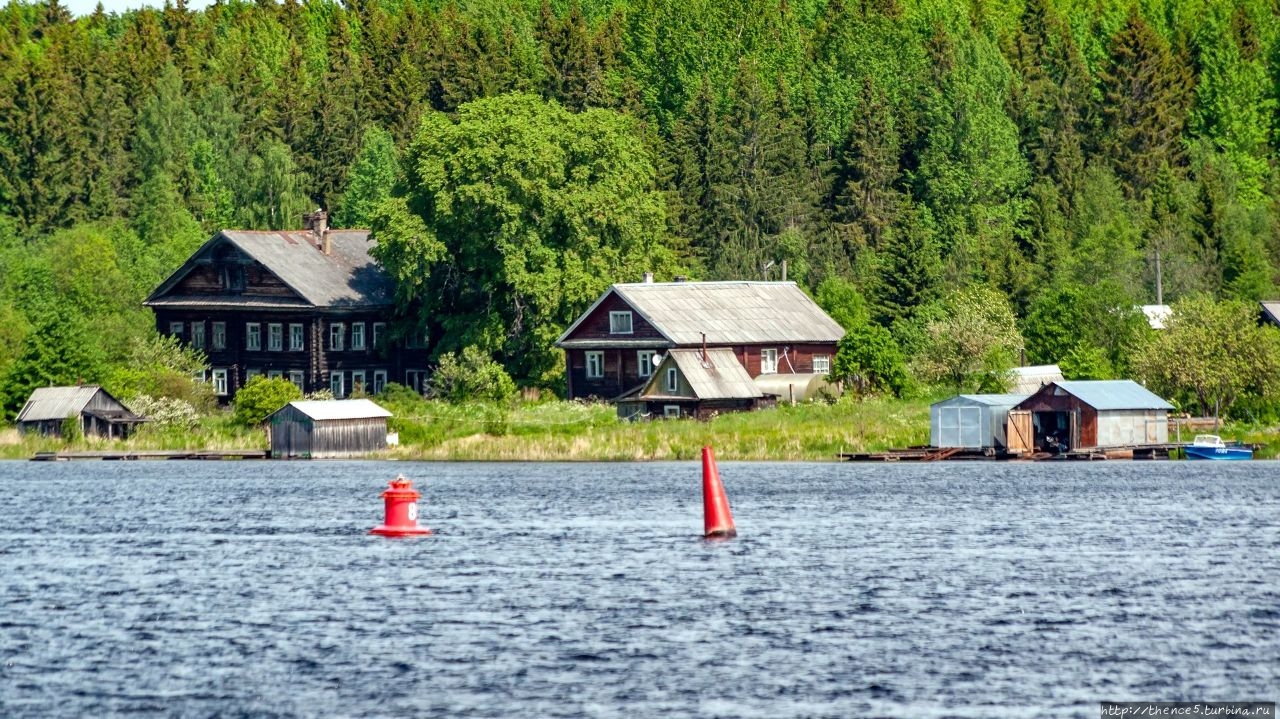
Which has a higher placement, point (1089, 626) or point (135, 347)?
point (135, 347)

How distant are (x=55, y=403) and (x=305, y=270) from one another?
54.6 ft

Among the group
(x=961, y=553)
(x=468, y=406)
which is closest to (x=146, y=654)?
(x=961, y=553)

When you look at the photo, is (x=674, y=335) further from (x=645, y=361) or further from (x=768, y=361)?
(x=768, y=361)

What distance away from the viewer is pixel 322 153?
429 feet

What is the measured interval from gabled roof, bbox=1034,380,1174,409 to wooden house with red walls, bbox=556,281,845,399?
17674mm

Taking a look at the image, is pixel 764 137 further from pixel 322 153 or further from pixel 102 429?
pixel 102 429

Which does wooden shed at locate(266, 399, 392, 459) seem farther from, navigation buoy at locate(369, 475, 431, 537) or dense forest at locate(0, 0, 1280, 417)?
navigation buoy at locate(369, 475, 431, 537)

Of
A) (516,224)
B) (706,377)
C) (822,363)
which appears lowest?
(706,377)

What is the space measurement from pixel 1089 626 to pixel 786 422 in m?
44.4

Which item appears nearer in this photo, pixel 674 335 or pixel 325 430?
pixel 325 430

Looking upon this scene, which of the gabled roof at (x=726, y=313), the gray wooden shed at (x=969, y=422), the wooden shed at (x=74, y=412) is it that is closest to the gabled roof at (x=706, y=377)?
the gabled roof at (x=726, y=313)

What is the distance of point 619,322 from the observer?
91.4m

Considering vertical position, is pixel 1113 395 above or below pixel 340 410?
below

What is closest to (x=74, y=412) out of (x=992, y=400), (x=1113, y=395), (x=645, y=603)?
(x=992, y=400)
